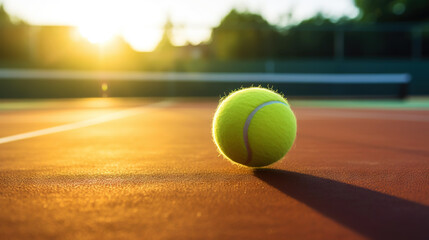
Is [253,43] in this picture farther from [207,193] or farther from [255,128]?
[207,193]

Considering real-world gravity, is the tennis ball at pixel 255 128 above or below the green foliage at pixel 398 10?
below

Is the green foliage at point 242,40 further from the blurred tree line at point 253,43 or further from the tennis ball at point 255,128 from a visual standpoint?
the tennis ball at point 255,128

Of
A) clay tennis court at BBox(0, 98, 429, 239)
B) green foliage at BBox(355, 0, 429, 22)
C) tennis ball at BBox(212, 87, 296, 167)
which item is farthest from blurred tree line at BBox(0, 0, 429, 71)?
tennis ball at BBox(212, 87, 296, 167)

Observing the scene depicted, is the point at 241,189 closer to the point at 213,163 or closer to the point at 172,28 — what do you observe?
the point at 213,163

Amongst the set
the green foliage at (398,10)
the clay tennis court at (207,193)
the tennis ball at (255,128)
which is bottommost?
the clay tennis court at (207,193)

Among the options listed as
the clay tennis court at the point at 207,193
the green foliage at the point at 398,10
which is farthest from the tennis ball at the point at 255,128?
the green foliage at the point at 398,10

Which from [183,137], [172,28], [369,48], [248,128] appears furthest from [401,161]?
[369,48]

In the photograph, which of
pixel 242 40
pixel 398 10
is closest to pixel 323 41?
pixel 242 40
